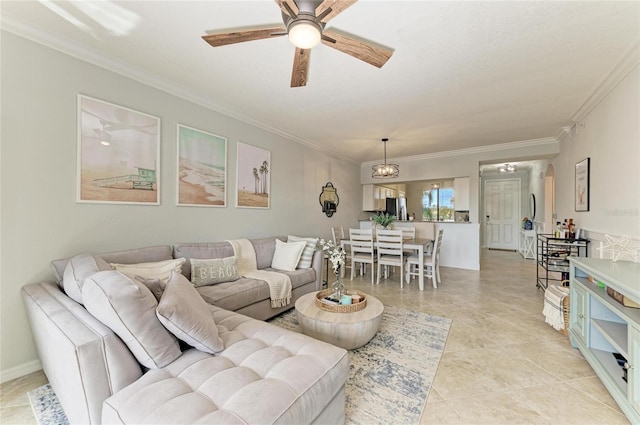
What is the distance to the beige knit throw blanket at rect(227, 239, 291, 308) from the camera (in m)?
2.87

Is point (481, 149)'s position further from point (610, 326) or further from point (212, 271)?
point (212, 271)

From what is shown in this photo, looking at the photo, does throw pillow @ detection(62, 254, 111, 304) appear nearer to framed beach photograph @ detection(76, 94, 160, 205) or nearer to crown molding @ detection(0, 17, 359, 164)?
framed beach photograph @ detection(76, 94, 160, 205)

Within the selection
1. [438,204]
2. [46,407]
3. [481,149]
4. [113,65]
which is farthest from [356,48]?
[438,204]

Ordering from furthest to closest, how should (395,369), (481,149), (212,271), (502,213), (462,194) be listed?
(502,213) → (462,194) → (481,149) → (212,271) → (395,369)

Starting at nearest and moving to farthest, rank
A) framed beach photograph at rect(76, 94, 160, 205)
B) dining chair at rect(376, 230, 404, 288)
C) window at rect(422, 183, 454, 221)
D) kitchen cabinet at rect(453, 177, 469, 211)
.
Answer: framed beach photograph at rect(76, 94, 160, 205) → dining chair at rect(376, 230, 404, 288) → kitchen cabinet at rect(453, 177, 469, 211) → window at rect(422, 183, 454, 221)

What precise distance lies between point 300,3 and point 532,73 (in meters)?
2.40

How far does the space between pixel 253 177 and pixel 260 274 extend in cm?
151

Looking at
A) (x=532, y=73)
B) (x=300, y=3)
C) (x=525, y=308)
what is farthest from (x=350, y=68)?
(x=525, y=308)

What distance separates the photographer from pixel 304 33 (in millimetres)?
1501

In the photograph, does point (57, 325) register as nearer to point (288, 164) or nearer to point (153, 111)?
point (153, 111)

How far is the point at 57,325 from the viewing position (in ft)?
4.19

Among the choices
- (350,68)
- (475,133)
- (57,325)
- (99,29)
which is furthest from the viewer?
(475,133)

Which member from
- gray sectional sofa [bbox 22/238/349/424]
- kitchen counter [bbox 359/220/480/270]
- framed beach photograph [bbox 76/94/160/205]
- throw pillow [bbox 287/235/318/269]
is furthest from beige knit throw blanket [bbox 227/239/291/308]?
kitchen counter [bbox 359/220/480/270]

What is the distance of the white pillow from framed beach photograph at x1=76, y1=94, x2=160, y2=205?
1534 mm
